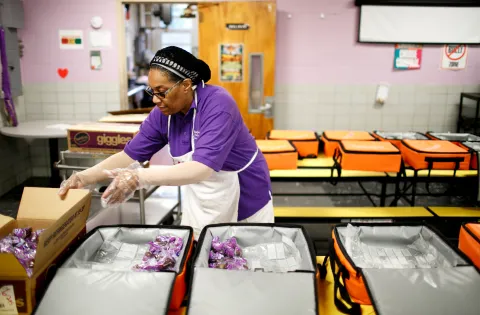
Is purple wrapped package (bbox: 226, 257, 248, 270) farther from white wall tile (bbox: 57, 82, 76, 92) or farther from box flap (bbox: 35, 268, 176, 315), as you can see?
white wall tile (bbox: 57, 82, 76, 92)

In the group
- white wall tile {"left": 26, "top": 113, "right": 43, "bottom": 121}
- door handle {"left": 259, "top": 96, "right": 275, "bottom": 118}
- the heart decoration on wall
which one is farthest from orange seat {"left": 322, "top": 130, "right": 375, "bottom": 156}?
white wall tile {"left": 26, "top": 113, "right": 43, "bottom": 121}

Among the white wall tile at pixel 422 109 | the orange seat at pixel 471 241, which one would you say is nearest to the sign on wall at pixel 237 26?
the white wall tile at pixel 422 109

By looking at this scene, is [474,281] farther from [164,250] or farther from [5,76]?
[5,76]

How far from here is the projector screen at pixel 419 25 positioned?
499cm

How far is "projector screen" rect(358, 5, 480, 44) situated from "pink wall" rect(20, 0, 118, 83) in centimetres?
292

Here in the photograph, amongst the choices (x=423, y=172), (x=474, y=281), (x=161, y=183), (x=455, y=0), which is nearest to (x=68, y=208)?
(x=161, y=183)

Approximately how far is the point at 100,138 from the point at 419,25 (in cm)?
386

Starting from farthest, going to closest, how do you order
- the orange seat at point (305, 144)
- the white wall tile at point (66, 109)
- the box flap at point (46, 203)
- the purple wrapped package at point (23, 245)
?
the white wall tile at point (66, 109), the orange seat at point (305, 144), the box flap at point (46, 203), the purple wrapped package at point (23, 245)

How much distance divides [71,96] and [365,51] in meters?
3.53

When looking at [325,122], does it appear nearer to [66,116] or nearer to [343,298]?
[66,116]

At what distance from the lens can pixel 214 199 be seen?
6.86 ft

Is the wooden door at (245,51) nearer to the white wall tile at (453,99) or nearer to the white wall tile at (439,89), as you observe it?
the white wall tile at (439,89)

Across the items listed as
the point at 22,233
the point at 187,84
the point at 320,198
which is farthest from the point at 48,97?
the point at 22,233

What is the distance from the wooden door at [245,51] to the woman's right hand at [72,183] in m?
3.30
